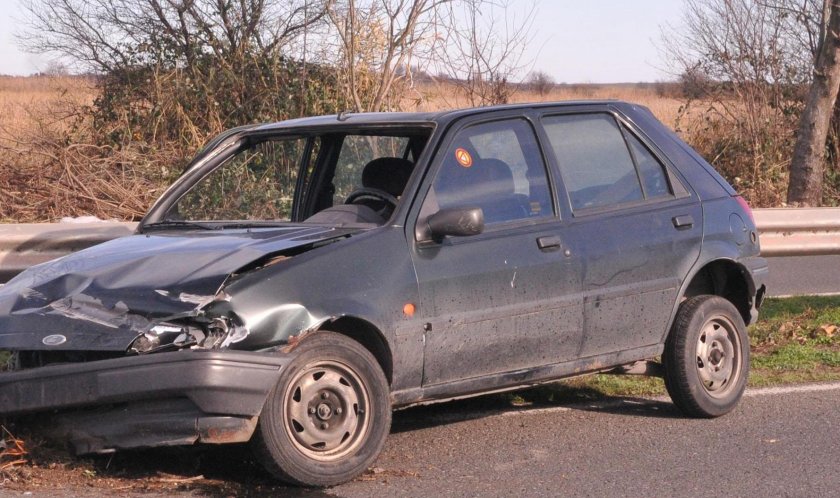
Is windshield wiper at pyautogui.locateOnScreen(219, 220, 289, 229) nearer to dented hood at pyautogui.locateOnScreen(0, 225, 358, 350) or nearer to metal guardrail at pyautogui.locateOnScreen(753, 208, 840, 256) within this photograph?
dented hood at pyautogui.locateOnScreen(0, 225, 358, 350)

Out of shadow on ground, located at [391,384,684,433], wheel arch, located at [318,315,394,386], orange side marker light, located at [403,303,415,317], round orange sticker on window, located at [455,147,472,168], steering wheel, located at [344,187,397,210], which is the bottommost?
shadow on ground, located at [391,384,684,433]

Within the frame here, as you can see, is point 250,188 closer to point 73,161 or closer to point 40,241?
point 40,241

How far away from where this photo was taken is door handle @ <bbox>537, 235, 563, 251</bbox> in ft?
18.5

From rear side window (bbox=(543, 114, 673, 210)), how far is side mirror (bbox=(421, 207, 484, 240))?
0.85m

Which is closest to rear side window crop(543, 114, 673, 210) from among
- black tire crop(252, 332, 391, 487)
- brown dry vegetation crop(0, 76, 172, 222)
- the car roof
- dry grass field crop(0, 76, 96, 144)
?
the car roof

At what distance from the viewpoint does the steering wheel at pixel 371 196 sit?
5785mm

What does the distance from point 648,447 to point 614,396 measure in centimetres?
123

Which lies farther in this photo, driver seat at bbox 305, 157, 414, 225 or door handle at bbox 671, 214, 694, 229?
door handle at bbox 671, 214, 694, 229

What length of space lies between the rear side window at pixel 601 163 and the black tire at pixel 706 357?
0.69m

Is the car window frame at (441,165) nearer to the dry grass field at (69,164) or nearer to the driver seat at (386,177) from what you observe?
the driver seat at (386,177)

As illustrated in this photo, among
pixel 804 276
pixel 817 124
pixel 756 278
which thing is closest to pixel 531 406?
pixel 756 278

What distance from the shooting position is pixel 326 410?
4.84 meters

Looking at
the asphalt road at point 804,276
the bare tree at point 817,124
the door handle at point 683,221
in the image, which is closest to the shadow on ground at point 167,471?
the door handle at point 683,221

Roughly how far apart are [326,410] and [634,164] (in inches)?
95.6
